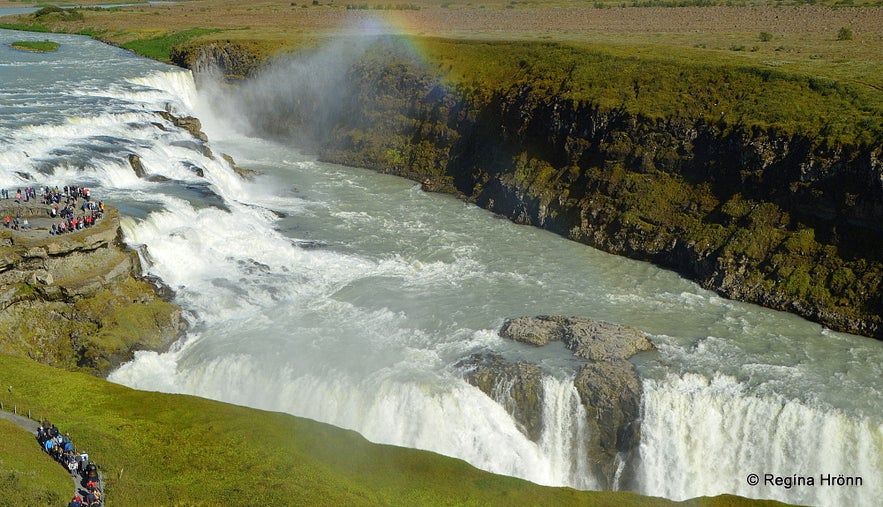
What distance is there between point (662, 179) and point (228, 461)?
3412 cm

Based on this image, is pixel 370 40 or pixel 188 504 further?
pixel 370 40

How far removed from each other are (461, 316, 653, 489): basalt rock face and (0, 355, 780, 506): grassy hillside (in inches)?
171

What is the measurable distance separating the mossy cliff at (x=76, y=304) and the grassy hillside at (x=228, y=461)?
12.9 feet

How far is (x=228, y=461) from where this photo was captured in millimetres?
24000

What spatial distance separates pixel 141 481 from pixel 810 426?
2432 centimetres

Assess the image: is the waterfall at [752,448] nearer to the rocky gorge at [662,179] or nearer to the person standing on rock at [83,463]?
the rocky gorge at [662,179]

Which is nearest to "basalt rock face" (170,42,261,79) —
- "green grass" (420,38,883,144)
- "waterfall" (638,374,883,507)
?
"green grass" (420,38,883,144)

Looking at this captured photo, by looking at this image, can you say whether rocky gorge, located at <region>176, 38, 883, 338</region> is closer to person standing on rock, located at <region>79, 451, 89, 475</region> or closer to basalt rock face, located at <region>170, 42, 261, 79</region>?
basalt rock face, located at <region>170, 42, 261, 79</region>

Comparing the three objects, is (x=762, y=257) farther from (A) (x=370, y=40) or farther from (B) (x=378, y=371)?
(A) (x=370, y=40)

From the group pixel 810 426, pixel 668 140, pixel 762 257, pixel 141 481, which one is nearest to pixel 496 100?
pixel 668 140

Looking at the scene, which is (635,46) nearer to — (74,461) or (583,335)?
(583,335)

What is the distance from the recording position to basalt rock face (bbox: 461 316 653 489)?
28.7 meters

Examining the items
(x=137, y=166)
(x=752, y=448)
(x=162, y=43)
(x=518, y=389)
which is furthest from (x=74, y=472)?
(x=162, y=43)

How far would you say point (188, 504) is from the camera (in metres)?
21.0
